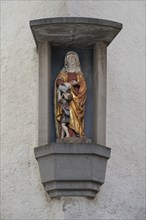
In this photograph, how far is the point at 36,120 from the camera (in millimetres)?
8539

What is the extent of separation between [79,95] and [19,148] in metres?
0.71

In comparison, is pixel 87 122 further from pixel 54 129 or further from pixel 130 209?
pixel 130 209

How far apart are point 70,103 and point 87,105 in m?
0.19

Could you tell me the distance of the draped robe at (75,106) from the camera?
8.28m

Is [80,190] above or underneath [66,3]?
underneath

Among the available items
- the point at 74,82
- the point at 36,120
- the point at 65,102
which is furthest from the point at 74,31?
the point at 36,120

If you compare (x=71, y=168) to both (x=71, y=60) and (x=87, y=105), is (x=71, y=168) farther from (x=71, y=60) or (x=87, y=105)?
(x=71, y=60)

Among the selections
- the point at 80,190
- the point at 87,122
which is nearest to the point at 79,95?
the point at 87,122

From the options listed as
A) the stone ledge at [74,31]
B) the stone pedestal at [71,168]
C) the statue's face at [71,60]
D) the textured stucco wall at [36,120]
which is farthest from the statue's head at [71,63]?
the stone pedestal at [71,168]

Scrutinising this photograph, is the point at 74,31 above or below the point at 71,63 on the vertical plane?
above

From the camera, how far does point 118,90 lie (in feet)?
29.1

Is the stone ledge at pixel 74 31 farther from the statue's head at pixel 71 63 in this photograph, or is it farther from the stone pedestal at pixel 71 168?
the stone pedestal at pixel 71 168

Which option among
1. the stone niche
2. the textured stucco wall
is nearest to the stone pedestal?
the stone niche

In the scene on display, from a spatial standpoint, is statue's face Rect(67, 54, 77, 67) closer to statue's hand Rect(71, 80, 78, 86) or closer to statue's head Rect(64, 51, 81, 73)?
statue's head Rect(64, 51, 81, 73)
